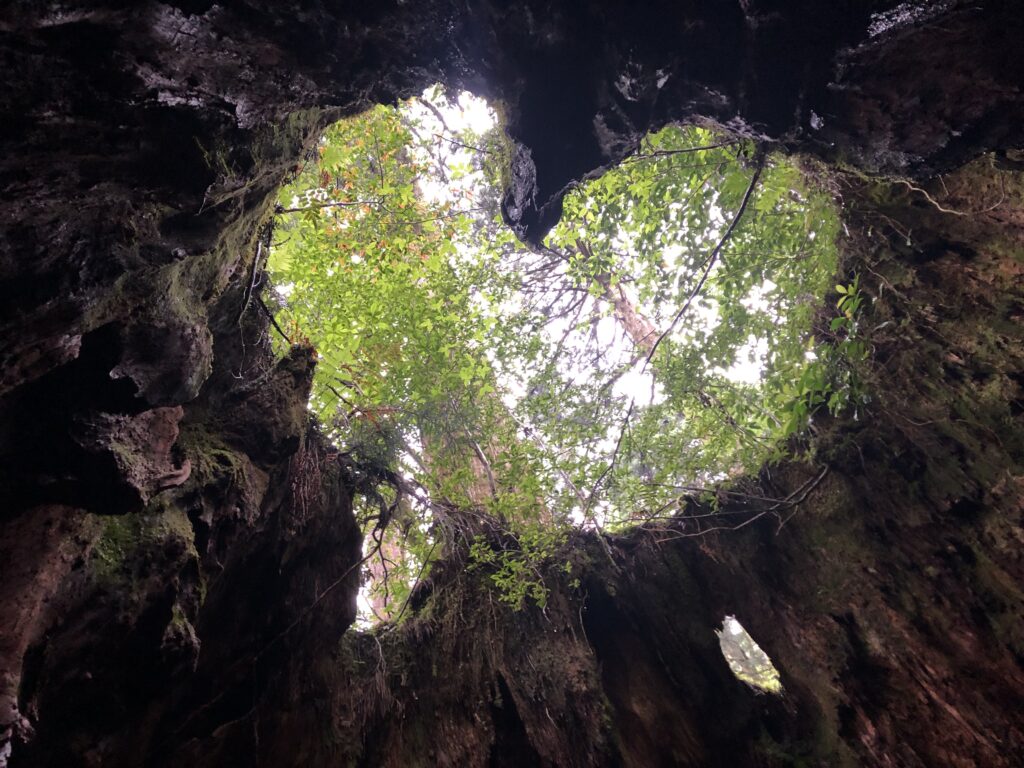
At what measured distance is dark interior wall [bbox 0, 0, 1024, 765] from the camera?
225 centimetres

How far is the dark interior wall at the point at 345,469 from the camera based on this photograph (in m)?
2.25

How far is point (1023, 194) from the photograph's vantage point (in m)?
3.65

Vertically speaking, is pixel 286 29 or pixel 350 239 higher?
pixel 286 29

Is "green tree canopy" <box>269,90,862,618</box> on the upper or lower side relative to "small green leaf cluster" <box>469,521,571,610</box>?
upper

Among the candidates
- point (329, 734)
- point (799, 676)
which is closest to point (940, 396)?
point (799, 676)

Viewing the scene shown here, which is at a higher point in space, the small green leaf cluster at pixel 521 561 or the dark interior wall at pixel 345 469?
the dark interior wall at pixel 345 469

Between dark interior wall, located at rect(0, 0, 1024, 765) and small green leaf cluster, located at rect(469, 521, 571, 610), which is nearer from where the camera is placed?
dark interior wall, located at rect(0, 0, 1024, 765)

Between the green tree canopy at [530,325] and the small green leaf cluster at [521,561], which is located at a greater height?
the green tree canopy at [530,325]

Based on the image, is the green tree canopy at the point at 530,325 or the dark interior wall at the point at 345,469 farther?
the green tree canopy at the point at 530,325

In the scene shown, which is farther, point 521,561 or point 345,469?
point 521,561

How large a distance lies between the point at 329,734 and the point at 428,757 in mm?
1034

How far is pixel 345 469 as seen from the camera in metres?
5.98

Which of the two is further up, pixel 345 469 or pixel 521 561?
pixel 345 469

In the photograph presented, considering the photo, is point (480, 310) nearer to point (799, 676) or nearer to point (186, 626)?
point (186, 626)
